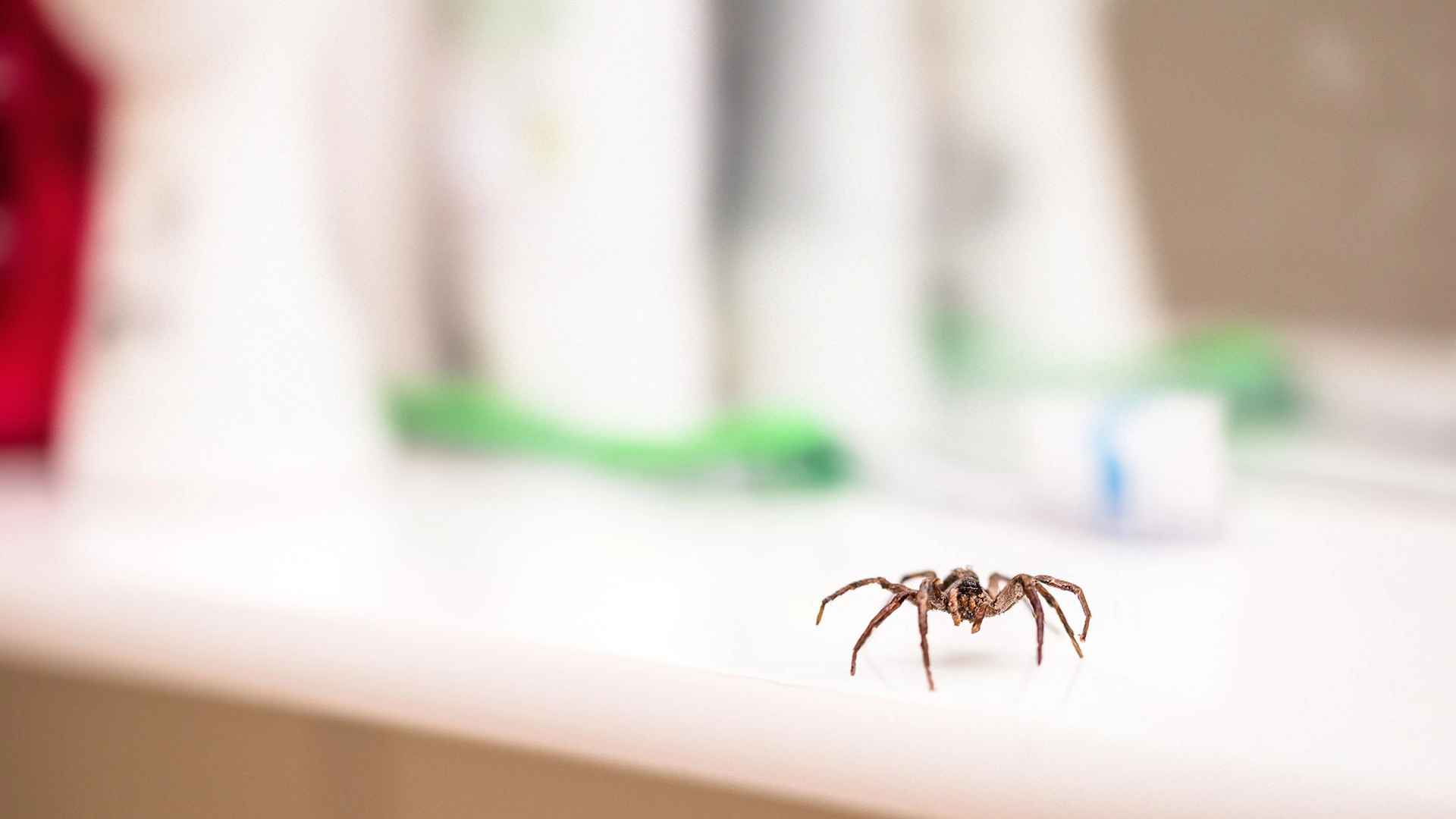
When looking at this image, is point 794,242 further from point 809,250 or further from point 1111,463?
point 1111,463

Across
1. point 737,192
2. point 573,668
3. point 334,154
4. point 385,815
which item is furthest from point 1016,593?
point 334,154

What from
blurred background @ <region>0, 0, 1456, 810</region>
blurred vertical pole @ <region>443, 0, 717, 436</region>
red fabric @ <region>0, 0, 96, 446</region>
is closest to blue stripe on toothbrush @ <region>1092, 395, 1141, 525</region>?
blurred background @ <region>0, 0, 1456, 810</region>

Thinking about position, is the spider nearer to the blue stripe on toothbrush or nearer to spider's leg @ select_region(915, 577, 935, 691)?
spider's leg @ select_region(915, 577, 935, 691)

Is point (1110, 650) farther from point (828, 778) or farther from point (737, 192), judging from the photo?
point (737, 192)

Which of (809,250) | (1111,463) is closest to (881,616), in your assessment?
(1111,463)

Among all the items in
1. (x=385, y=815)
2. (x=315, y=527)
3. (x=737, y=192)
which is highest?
(x=737, y=192)

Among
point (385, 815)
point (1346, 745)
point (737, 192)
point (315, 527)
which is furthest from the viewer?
point (737, 192)

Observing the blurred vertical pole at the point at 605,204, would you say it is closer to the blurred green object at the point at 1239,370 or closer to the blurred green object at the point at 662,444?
the blurred green object at the point at 662,444
